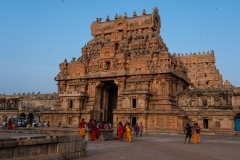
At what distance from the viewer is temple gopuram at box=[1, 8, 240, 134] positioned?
3831cm

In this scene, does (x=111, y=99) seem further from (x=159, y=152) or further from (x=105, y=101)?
(x=159, y=152)

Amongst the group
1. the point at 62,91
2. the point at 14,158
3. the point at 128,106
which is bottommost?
the point at 14,158

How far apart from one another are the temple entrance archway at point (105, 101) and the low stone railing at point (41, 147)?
3381cm

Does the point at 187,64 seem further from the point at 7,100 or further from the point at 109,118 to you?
the point at 7,100

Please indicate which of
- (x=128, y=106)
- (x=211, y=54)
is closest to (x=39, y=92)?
(x=128, y=106)

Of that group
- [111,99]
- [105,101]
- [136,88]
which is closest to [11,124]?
[136,88]

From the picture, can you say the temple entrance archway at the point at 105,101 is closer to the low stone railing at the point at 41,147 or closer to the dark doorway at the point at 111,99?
the dark doorway at the point at 111,99

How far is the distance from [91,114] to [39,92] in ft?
77.0

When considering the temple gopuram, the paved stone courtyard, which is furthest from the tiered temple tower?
the paved stone courtyard

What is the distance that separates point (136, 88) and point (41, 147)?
33.5 meters

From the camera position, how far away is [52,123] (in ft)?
153

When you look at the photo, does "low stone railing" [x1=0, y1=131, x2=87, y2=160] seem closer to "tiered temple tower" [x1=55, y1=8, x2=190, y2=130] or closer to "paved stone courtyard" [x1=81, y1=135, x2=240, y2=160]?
"paved stone courtyard" [x1=81, y1=135, x2=240, y2=160]

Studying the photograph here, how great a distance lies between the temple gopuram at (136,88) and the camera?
126 ft

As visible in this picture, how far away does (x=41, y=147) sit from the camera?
9.83 m
